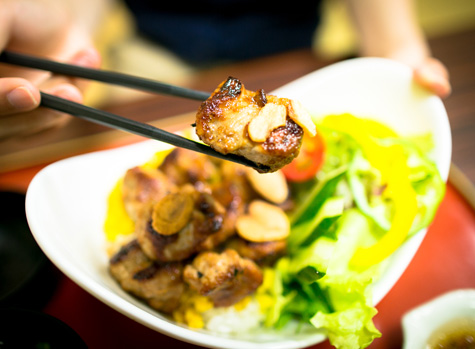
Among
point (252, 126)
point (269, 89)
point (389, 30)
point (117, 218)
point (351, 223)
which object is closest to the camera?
point (252, 126)

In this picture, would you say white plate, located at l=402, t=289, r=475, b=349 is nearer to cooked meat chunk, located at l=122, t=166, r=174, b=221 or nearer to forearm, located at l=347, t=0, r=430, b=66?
cooked meat chunk, located at l=122, t=166, r=174, b=221

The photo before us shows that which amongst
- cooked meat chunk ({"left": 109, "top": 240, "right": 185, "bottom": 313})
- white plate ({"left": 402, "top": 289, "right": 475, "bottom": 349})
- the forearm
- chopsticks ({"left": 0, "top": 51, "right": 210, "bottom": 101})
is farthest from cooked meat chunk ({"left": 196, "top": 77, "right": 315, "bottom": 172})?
the forearm

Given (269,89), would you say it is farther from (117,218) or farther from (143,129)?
(143,129)

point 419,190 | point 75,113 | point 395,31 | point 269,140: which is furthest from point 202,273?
point 395,31

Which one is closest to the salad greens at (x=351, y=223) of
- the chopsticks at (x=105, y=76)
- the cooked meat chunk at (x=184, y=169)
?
the cooked meat chunk at (x=184, y=169)

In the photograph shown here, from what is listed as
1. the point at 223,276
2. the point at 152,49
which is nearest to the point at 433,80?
the point at 223,276

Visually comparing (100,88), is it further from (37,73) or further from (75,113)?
(75,113)

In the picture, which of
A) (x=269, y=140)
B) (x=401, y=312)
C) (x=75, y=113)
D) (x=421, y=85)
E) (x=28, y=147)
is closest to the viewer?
(x=269, y=140)
